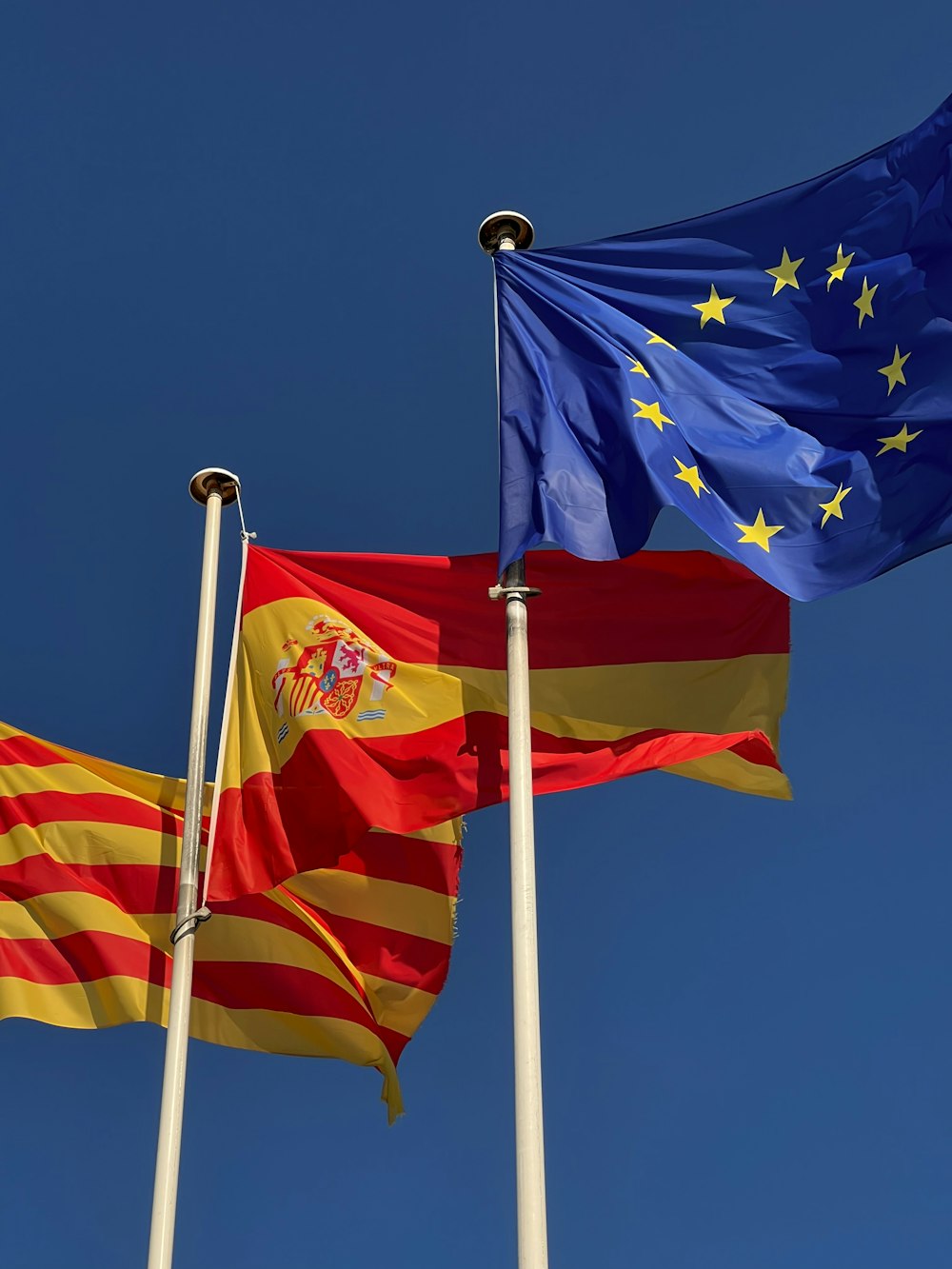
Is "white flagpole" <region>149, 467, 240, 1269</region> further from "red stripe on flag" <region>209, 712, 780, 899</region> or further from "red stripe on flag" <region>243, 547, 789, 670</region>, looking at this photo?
"red stripe on flag" <region>243, 547, 789, 670</region>

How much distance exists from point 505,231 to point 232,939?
249 inches

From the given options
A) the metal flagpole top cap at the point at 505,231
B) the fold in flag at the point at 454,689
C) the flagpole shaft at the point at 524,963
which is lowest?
the flagpole shaft at the point at 524,963

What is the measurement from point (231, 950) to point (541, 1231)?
532 cm

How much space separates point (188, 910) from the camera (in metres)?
12.1

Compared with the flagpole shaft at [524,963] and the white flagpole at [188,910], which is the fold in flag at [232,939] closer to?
the white flagpole at [188,910]

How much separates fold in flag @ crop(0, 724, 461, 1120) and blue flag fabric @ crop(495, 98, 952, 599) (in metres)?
3.59

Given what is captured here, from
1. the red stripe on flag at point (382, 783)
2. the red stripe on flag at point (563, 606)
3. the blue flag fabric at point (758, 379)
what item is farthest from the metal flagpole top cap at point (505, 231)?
the red stripe on flag at point (382, 783)

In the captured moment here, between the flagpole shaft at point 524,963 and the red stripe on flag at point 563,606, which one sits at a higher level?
the red stripe on flag at point 563,606

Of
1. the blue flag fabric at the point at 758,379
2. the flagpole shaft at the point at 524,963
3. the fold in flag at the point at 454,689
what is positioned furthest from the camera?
the fold in flag at the point at 454,689

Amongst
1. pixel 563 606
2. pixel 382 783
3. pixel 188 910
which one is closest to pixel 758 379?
pixel 563 606

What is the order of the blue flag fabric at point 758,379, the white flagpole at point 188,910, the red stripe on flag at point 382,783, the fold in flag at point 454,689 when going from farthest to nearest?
the fold in flag at point 454,689 < the red stripe on flag at point 382,783 < the blue flag fabric at point 758,379 < the white flagpole at point 188,910

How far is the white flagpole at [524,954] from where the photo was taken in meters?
9.19

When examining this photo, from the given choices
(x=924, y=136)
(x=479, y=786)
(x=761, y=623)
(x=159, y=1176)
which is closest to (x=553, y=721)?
(x=479, y=786)

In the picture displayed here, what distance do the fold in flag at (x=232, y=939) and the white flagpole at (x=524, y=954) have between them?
328 centimetres
